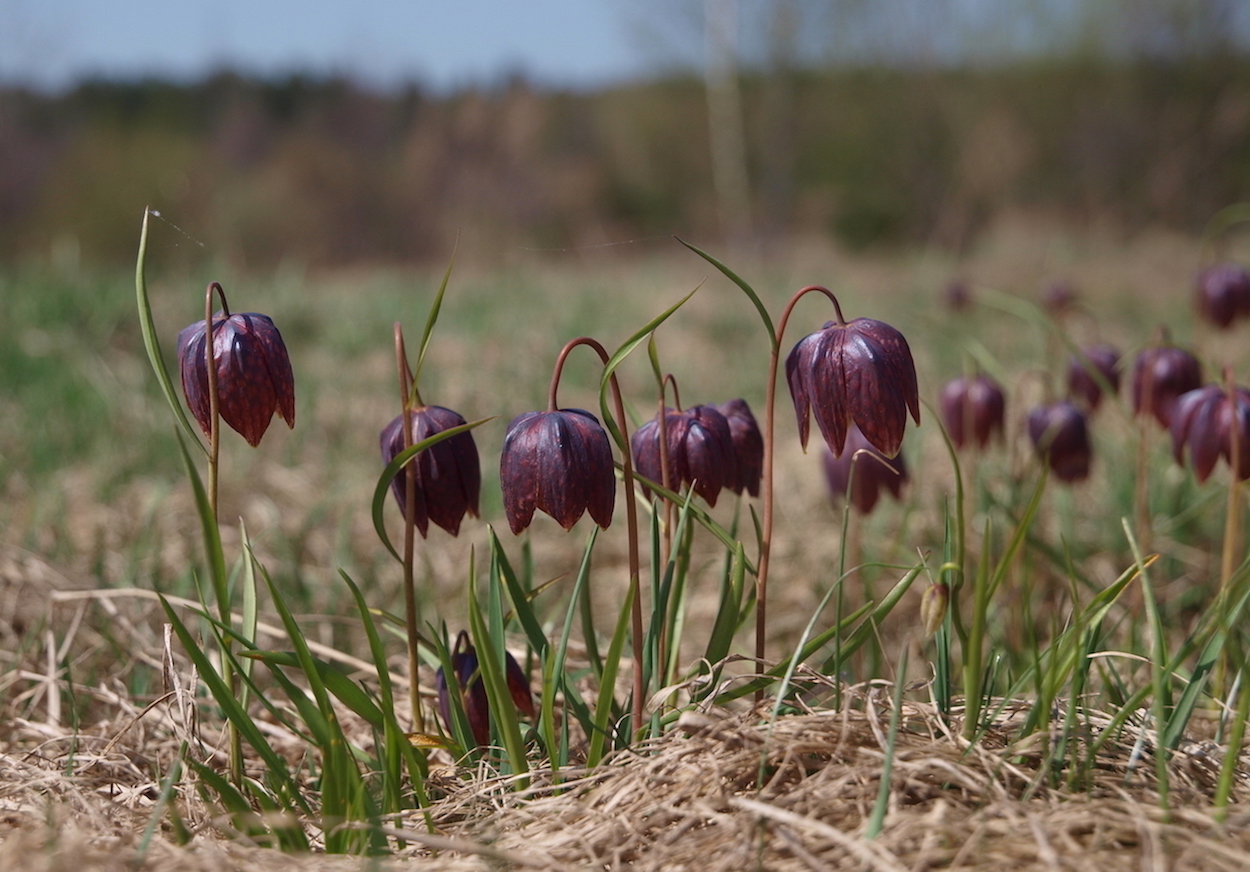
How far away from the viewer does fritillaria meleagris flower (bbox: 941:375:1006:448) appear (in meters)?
1.80

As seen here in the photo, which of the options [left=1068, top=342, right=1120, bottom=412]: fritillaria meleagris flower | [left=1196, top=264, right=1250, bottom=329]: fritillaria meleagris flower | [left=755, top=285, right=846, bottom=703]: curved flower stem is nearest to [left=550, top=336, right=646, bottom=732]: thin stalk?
[left=755, top=285, right=846, bottom=703]: curved flower stem

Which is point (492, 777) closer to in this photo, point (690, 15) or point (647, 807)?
point (647, 807)

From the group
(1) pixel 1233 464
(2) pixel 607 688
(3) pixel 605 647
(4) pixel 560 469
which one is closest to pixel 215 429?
(4) pixel 560 469

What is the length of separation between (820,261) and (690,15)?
339 centimetres

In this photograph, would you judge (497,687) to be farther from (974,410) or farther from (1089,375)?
(1089,375)

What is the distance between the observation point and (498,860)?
0.76m

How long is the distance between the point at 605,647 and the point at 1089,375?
940mm

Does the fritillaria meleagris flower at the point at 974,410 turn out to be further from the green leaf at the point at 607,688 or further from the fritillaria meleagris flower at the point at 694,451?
the green leaf at the point at 607,688

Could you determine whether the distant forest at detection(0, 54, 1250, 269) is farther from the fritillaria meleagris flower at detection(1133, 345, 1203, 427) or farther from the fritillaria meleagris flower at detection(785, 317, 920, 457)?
the fritillaria meleagris flower at detection(785, 317, 920, 457)

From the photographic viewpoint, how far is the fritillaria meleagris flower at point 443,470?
1.01 m

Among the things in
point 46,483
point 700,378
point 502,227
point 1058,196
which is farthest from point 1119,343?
point 502,227

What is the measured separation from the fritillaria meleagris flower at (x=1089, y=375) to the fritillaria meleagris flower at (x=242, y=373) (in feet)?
4.59

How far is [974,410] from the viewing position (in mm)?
1802

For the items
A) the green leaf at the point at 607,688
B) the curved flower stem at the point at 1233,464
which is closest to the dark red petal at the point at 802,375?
the green leaf at the point at 607,688
